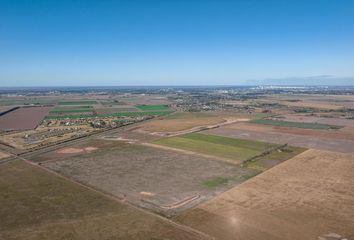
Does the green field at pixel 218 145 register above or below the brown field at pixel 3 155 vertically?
below

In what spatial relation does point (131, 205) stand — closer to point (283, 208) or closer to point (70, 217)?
point (70, 217)


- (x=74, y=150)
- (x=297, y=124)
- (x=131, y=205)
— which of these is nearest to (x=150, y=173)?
(x=131, y=205)

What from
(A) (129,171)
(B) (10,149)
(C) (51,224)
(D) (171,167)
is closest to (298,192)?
(D) (171,167)

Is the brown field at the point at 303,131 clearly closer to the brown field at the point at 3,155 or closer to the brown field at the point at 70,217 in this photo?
the brown field at the point at 70,217

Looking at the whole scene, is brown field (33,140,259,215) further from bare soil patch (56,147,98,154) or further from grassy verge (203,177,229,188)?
bare soil patch (56,147,98,154)

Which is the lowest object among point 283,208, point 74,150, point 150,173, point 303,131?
point 283,208

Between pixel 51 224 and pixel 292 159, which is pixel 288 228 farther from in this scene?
pixel 292 159

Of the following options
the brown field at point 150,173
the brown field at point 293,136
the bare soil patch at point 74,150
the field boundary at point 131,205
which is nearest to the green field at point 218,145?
the brown field at point 150,173
